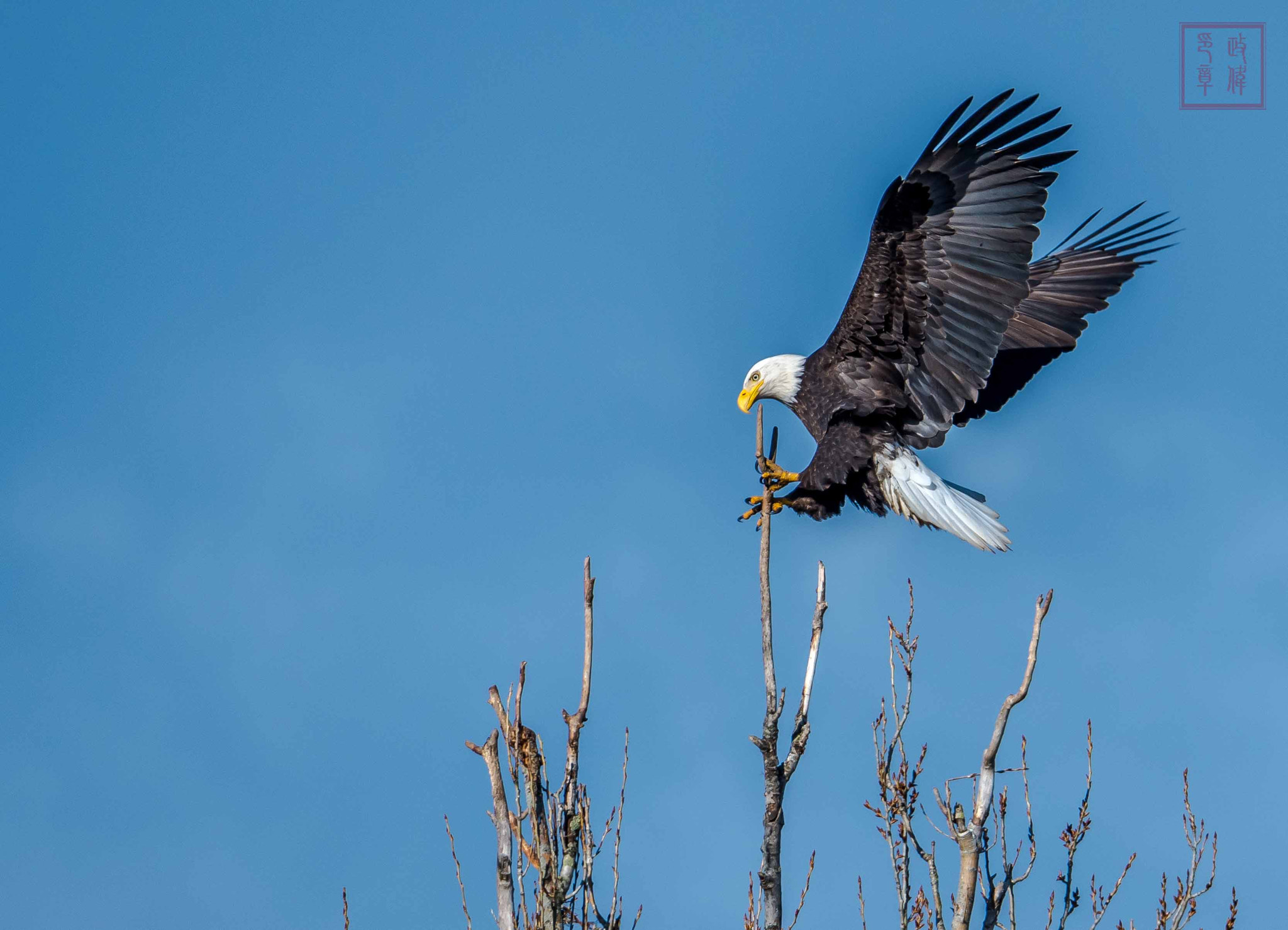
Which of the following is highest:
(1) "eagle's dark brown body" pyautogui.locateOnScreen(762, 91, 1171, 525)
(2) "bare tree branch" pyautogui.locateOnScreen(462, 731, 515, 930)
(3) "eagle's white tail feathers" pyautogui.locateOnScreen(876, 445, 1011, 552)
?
(1) "eagle's dark brown body" pyautogui.locateOnScreen(762, 91, 1171, 525)

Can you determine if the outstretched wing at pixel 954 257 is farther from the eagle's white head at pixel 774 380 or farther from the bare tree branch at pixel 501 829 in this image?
the bare tree branch at pixel 501 829

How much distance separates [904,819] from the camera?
17.4 ft

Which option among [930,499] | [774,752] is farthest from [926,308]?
[774,752]

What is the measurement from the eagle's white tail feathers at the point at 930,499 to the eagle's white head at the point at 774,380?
706 mm

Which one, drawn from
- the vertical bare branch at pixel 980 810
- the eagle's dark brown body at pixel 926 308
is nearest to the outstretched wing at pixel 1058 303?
the eagle's dark brown body at pixel 926 308

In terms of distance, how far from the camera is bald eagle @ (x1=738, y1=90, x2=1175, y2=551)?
6.45m

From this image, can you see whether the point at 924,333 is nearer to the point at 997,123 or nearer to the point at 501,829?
the point at 997,123

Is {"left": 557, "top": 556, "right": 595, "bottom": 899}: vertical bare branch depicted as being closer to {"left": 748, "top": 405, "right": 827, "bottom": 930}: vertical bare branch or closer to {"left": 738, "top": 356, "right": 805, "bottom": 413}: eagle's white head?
{"left": 748, "top": 405, "right": 827, "bottom": 930}: vertical bare branch

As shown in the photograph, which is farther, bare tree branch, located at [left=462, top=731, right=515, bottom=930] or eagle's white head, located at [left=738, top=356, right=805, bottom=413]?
eagle's white head, located at [left=738, top=356, right=805, bottom=413]

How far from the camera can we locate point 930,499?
6.73 metres

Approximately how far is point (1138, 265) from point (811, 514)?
3.50 metres

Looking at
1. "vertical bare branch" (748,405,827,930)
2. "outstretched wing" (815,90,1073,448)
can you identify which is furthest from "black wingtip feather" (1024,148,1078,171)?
"vertical bare branch" (748,405,827,930)

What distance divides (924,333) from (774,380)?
98 centimetres

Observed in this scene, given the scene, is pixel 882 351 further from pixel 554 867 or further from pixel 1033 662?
pixel 554 867
